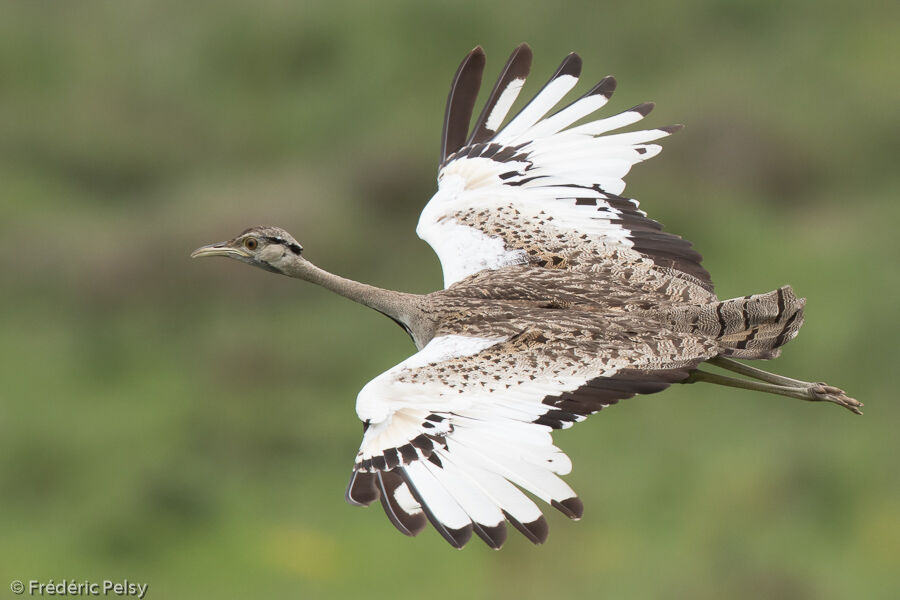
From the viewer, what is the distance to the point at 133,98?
53531 mm

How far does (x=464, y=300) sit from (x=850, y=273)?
2859cm

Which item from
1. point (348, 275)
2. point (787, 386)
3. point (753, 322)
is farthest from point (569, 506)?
point (348, 275)

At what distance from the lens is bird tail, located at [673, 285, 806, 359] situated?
18.9 metres

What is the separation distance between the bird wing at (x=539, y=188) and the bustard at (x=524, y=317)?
0.02 m

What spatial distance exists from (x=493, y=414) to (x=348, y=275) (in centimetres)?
2905

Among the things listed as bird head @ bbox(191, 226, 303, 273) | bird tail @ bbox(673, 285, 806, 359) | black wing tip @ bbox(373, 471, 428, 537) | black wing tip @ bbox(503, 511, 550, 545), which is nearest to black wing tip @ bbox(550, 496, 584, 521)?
black wing tip @ bbox(503, 511, 550, 545)

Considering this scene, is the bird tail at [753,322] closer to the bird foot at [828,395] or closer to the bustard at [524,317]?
the bustard at [524,317]

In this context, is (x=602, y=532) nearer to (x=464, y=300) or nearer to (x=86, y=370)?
(x=86, y=370)

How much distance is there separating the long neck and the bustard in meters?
0.02

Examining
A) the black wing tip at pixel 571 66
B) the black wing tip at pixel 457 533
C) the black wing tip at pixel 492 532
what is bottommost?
the black wing tip at pixel 457 533

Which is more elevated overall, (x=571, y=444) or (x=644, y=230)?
(x=644, y=230)

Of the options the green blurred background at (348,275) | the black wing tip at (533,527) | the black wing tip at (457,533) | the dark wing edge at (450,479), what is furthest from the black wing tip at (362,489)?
the green blurred background at (348,275)

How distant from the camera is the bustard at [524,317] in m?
17.2

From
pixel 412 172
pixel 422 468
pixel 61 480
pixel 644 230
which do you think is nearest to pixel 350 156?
pixel 412 172
